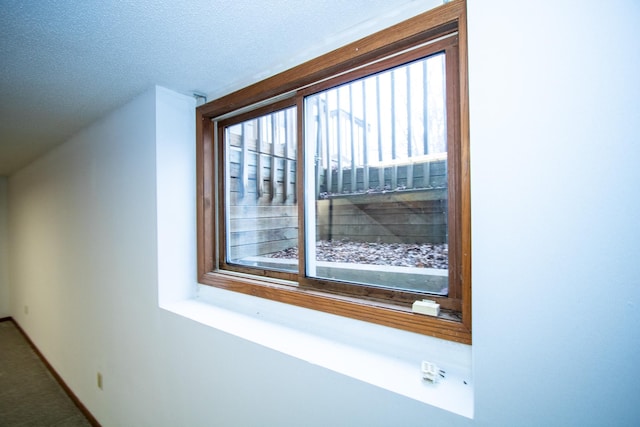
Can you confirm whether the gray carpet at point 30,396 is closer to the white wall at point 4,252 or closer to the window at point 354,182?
the white wall at point 4,252

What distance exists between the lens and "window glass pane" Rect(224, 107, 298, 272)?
1.49 m

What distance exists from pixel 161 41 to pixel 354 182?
1048 millimetres

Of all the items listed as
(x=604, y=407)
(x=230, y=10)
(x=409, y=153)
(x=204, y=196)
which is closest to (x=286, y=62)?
(x=230, y=10)

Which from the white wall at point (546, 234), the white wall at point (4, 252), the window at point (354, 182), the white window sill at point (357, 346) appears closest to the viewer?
the white wall at point (546, 234)

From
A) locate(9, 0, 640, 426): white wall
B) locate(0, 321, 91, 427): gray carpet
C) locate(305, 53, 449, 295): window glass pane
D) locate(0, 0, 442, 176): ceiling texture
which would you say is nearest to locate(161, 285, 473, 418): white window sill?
locate(9, 0, 640, 426): white wall

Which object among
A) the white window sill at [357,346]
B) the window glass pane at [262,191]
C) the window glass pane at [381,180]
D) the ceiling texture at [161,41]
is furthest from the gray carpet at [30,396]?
the window glass pane at [381,180]

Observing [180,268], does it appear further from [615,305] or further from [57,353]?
[57,353]

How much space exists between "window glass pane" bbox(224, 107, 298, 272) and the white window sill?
27cm

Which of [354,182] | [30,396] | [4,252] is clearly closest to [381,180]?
[354,182]

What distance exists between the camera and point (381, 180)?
3.96 ft

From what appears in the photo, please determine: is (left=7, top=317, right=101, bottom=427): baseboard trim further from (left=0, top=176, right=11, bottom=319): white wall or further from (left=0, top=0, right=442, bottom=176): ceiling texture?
(left=0, top=0, right=442, bottom=176): ceiling texture

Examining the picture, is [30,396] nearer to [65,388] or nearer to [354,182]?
[65,388]

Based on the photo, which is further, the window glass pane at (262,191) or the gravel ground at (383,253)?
the window glass pane at (262,191)

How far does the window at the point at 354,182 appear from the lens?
3.15ft
